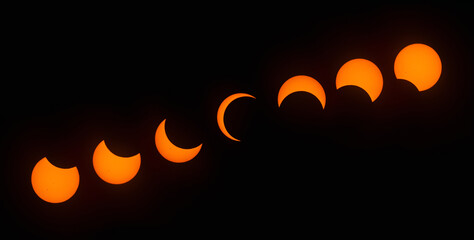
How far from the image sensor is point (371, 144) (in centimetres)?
281

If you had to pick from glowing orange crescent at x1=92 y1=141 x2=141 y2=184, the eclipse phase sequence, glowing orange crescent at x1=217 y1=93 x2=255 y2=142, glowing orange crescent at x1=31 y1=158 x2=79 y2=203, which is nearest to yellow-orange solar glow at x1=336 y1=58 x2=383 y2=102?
the eclipse phase sequence

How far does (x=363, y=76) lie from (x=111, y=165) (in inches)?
61.4

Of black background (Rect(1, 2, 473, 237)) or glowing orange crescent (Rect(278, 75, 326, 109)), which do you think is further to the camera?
black background (Rect(1, 2, 473, 237))

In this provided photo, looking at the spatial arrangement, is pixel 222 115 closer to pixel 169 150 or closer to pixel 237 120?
pixel 237 120

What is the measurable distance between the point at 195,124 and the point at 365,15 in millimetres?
1363

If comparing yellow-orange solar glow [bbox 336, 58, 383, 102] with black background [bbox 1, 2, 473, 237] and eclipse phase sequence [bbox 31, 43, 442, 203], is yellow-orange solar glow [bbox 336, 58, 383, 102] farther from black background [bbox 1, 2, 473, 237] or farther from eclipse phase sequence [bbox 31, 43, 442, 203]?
black background [bbox 1, 2, 473, 237]

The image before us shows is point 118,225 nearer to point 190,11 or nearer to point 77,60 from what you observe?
point 77,60

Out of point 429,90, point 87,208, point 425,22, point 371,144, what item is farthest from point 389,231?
point 87,208

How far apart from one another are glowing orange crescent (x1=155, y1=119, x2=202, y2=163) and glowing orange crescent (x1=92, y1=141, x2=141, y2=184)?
180 millimetres

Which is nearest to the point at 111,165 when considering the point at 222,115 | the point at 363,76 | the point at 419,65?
the point at 222,115

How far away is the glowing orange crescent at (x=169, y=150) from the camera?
8.35 ft

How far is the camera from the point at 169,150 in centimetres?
255

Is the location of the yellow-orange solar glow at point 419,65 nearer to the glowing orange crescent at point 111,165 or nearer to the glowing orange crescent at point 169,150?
the glowing orange crescent at point 169,150

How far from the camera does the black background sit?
2717mm
